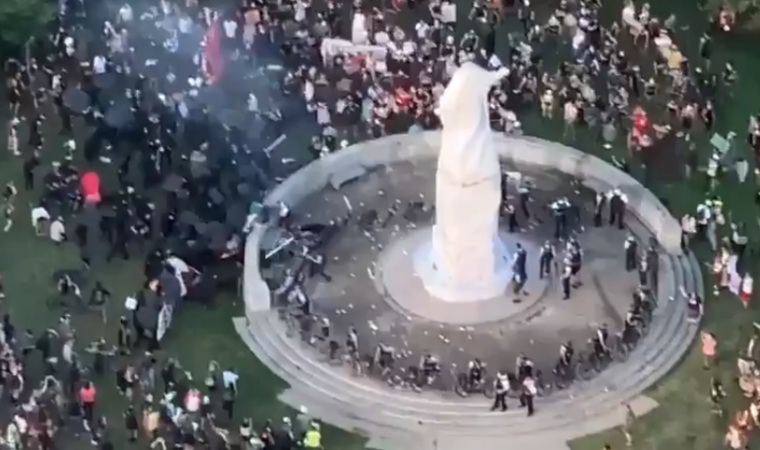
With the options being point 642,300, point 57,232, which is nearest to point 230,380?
point 57,232

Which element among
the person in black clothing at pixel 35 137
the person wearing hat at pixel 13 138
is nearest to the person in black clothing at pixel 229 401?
the person in black clothing at pixel 35 137

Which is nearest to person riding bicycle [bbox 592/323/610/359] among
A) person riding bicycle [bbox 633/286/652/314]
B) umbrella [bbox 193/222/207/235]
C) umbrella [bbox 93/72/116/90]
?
person riding bicycle [bbox 633/286/652/314]

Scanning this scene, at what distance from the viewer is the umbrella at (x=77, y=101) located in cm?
5169

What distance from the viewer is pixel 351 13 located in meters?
56.6

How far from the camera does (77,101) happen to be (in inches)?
2040

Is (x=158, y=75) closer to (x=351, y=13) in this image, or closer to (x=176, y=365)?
(x=351, y=13)

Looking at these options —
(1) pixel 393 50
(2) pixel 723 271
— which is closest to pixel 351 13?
(1) pixel 393 50

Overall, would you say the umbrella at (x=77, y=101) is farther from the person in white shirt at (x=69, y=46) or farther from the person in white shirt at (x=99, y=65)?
the person in white shirt at (x=69, y=46)

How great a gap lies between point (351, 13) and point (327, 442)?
20.9m

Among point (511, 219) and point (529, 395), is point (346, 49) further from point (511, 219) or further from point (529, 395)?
point (529, 395)

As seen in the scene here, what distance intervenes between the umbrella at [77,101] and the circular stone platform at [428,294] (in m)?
12.1

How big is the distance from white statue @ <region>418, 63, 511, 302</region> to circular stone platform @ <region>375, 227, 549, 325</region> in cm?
28

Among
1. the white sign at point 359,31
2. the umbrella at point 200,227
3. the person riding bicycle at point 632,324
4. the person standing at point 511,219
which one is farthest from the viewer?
the white sign at point 359,31

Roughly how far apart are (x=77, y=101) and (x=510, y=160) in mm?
14264
